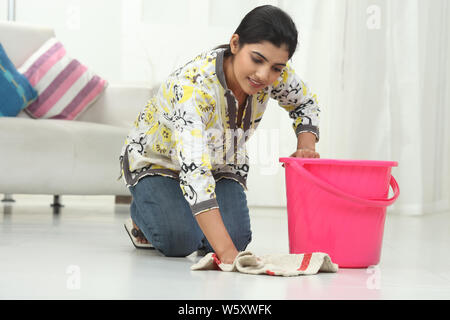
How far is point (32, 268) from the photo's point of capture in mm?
1211

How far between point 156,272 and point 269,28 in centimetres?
50

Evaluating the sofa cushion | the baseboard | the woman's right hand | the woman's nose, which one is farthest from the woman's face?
the baseboard

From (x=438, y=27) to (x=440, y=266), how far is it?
1880mm

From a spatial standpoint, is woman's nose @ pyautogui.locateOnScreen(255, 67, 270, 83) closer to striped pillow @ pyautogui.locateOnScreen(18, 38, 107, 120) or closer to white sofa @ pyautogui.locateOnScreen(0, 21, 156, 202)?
white sofa @ pyautogui.locateOnScreen(0, 21, 156, 202)

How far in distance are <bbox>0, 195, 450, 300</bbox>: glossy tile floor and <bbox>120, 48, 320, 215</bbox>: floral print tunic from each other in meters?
0.17

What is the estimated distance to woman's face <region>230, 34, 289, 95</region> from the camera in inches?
48.8

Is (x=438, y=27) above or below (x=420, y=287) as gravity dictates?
above

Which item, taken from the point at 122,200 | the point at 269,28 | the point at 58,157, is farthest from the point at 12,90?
the point at 269,28

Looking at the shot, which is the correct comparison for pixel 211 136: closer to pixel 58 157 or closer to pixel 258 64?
pixel 258 64

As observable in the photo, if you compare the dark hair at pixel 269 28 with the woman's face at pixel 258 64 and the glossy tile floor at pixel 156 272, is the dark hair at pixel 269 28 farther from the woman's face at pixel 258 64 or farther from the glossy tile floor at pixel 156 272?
the glossy tile floor at pixel 156 272

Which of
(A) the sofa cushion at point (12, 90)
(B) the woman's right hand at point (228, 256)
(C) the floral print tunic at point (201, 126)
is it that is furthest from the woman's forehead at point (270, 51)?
(A) the sofa cushion at point (12, 90)
